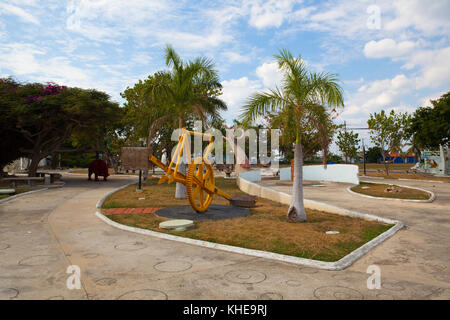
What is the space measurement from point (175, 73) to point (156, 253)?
11332 mm

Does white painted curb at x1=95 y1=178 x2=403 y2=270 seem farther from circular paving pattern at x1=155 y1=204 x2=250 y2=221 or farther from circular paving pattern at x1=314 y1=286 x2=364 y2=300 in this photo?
circular paving pattern at x1=155 y1=204 x2=250 y2=221

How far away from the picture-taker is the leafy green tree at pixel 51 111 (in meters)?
23.2

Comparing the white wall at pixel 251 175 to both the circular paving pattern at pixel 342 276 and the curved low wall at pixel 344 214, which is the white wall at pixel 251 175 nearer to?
the curved low wall at pixel 344 214

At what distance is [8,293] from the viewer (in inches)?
181

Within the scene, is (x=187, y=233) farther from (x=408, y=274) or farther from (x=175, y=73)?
(x=175, y=73)

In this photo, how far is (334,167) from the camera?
27.8 meters

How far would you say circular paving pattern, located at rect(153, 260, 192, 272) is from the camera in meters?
5.66

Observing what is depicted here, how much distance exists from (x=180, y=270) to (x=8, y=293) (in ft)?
8.30

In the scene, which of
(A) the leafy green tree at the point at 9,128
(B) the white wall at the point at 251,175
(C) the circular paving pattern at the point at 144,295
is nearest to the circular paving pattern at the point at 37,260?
(C) the circular paving pattern at the point at 144,295

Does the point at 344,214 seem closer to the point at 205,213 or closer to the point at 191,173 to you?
the point at 205,213

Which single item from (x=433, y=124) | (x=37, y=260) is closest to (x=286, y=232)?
(x=37, y=260)

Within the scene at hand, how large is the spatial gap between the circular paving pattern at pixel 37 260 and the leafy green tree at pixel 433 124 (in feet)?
112

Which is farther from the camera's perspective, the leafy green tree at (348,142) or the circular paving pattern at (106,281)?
the leafy green tree at (348,142)
